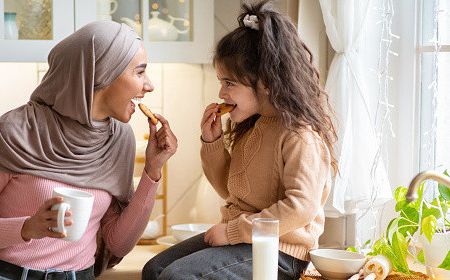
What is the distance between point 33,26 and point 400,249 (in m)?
1.44

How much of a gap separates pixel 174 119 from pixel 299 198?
4.16 ft

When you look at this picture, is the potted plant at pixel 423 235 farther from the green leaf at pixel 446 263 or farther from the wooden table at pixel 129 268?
the wooden table at pixel 129 268

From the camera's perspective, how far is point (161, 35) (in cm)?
323

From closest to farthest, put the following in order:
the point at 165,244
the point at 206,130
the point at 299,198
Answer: the point at 299,198, the point at 206,130, the point at 165,244

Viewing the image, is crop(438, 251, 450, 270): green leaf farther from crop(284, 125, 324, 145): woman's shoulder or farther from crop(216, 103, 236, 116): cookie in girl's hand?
crop(216, 103, 236, 116): cookie in girl's hand

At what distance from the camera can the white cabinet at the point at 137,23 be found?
2.99 meters

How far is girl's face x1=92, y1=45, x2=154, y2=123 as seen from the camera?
2496 mm

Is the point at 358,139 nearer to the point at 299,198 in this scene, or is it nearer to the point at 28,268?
the point at 299,198

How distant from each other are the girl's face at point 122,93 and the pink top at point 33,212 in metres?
0.22

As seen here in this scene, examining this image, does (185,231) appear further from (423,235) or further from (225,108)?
(423,235)

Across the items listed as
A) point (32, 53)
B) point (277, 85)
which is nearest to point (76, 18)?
point (32, 53)

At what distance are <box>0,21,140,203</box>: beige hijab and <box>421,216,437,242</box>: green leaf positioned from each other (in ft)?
2.98

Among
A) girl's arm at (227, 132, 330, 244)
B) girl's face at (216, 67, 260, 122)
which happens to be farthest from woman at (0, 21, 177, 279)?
girl's arm at (227, 132, 330, 244)

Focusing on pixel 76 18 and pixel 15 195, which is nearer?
pixel 15 195
